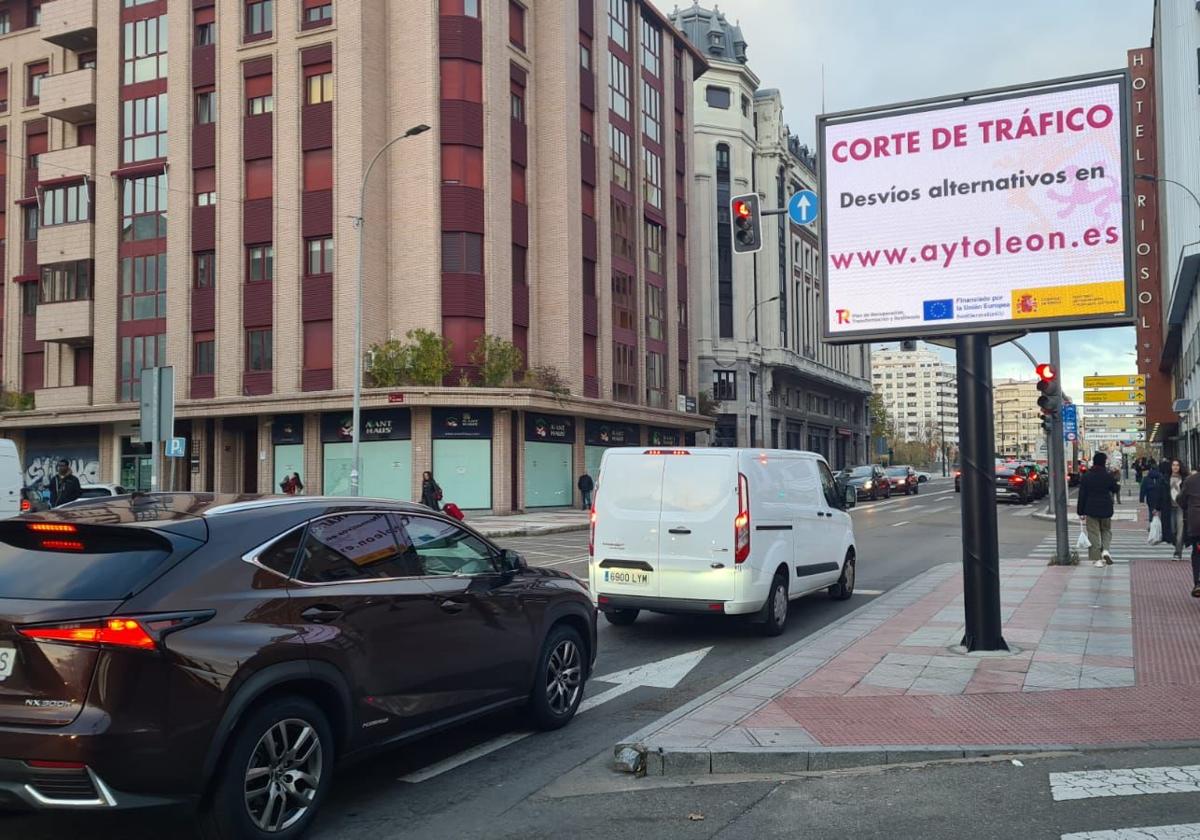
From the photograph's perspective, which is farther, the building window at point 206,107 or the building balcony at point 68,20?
the building balcony at point 68,20

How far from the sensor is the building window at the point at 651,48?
159 feet

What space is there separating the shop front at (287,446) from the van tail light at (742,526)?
98.0 ft

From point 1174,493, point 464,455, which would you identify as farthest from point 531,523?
point 1174,493

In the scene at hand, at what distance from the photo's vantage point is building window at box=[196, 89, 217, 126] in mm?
38656

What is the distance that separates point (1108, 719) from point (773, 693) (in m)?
2.19

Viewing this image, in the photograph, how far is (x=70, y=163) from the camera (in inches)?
1619

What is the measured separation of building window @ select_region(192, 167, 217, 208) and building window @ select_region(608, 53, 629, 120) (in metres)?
16.8

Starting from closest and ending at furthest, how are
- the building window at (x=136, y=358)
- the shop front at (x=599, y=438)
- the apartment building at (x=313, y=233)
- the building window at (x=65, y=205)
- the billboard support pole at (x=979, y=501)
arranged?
the billboard support pole at (x=979, y=501) < the apartment building at (x=313, y=233) < the building window at (x=136, y=358) < the building window at (x=65, y=205) < the shop front at (x=599, y=438)

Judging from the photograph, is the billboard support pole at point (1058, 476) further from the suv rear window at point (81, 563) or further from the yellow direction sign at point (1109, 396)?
the yellow direction sign at point (1109, 396)

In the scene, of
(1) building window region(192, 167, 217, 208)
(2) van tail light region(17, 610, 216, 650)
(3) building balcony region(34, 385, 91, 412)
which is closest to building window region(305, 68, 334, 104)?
(1) building window region(192, 167, 217, 208)

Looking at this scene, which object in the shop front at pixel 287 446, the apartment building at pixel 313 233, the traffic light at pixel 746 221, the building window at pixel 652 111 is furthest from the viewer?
the building window at pixel 652 111

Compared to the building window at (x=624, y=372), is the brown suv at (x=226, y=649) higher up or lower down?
lower down

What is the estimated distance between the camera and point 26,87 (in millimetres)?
44250

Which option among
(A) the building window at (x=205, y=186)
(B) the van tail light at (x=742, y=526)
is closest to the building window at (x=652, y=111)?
(A) the building window at (x=205, y=186)
